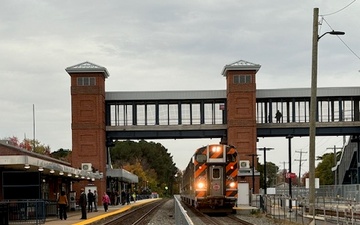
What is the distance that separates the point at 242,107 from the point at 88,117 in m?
16.5

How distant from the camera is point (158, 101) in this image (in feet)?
240

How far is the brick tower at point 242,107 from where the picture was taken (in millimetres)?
70188

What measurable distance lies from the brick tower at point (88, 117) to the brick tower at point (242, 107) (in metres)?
13.6

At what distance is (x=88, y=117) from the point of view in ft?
233

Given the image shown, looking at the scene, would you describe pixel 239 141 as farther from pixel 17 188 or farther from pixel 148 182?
pixel 148 182

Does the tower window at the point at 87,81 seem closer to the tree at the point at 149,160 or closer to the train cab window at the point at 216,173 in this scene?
the train cab window at the point at 216,173

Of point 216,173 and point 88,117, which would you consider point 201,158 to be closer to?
point 216,173

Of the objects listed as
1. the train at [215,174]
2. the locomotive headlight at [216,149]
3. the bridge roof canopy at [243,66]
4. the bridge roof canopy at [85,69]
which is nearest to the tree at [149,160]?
the bridge roof canopy at [85,69]

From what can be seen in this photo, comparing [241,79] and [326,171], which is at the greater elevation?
[241,79]

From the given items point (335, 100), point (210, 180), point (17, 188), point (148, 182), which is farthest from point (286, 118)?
point (148, 182)

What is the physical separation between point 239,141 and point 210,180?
32.0 m

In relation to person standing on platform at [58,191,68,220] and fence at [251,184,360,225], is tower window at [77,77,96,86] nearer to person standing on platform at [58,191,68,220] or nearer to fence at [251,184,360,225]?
fence at [251,184,360,225]

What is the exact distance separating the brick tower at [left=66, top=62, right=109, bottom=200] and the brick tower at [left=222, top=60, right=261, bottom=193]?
13.6 meters

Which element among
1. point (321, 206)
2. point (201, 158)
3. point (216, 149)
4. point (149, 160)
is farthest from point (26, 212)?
point (149, 160)
